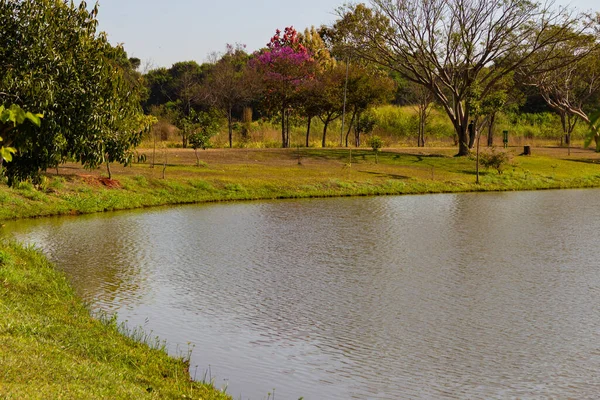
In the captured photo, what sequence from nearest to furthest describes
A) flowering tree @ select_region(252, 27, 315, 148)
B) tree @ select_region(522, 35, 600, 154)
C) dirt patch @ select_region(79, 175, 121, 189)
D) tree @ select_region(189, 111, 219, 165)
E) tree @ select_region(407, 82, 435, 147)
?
dirt patch @ select_region(79, 175, 121, 189), tree @ select_region(189, 111, 219, 165), tree @ select_region(522, 35, 600, 154), flowering tree @ select_region(252, 27, 315, 148), tree @ select_region(407, 82, 435, 147)

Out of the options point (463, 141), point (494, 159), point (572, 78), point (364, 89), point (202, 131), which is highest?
point (572, 78)

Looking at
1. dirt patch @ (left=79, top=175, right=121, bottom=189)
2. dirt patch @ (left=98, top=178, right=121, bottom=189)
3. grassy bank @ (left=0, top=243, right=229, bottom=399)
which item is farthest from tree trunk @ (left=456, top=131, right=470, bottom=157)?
grassy bank @ (left=0, top=243, right=229, bottom=399)

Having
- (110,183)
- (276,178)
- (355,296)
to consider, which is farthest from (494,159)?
(355,296)

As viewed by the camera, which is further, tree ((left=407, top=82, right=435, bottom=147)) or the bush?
tree ((left=407, top=82, right=435, bottom=147))

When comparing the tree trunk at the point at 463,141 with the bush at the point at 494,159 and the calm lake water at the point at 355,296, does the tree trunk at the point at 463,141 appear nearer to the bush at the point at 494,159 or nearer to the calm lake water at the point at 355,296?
the bush at the point at 494,159

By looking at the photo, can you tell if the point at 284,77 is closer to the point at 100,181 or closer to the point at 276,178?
the point at 276,178

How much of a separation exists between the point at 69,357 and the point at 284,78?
55.2 m

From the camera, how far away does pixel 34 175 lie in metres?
21.8

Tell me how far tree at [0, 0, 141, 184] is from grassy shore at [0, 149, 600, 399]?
291 cm

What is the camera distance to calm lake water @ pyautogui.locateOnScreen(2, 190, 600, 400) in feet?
39.2

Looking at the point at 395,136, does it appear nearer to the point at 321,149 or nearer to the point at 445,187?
the point at 321,149

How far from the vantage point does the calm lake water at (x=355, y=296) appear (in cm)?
1195

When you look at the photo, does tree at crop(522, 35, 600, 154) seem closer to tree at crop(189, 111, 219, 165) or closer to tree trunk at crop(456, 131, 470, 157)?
Answer: tree trunk at crop(456, 131, 470, 157)

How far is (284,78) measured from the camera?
6359cm
